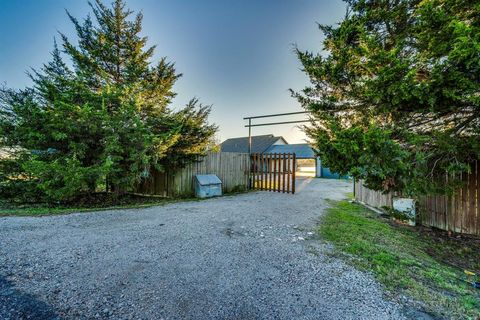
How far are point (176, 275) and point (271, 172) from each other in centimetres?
843

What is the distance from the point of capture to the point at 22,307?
1.82 m

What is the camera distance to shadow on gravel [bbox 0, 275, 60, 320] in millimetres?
1721

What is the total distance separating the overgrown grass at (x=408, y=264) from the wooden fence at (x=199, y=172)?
5865 mm

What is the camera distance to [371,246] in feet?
11.6

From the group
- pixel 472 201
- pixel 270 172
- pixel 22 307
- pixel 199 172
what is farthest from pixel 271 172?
pixel 22 307

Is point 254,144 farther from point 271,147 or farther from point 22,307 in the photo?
point 22,307

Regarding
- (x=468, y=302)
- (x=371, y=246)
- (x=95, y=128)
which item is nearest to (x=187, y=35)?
(x=95, y=128)

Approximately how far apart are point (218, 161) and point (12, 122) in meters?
7.29

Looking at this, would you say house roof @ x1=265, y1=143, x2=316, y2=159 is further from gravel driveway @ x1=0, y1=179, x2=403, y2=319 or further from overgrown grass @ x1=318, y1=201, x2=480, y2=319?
gravel driveway @ x1=0, y1=179, x2=403, y2=319

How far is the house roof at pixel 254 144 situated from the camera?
27644 millimetres

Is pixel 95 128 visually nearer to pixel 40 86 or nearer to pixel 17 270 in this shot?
pixel 40 86

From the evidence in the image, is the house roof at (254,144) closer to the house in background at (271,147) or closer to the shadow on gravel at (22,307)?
the house in background at (271,147)

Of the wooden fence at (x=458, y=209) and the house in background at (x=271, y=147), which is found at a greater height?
the house in background at (x=271, y=147)

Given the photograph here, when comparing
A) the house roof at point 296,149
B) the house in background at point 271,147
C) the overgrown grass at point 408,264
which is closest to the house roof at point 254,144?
the house in background at point 271,147
